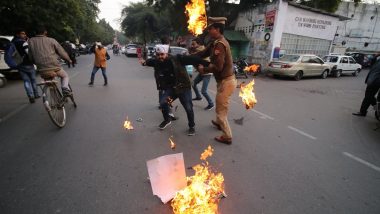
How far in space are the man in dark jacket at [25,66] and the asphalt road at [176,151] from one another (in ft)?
Result: 1.44

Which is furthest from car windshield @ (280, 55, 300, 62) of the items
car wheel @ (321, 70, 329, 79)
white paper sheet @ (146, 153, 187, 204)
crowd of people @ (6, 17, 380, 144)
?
white paper sheet @ (146, 153, 187, 204)

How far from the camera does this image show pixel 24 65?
6641mm

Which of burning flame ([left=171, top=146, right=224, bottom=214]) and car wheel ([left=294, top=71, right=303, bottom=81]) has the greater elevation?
burning flame ([left=171, top=146, right=224, bottom=214])

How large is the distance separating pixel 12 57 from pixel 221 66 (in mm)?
5868

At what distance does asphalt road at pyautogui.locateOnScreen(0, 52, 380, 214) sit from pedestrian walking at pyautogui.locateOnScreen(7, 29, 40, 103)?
18.0 inches

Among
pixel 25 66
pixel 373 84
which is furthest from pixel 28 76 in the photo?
pixel 373 84

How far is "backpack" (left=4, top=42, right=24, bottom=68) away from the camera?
6.42 metres

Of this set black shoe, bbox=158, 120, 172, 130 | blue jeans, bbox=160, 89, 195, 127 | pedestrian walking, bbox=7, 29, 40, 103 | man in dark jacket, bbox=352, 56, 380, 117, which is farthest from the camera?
pedestrian walking, bbox=7, 29, 40, 103

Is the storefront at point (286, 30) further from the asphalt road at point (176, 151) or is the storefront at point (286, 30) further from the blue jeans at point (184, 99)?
the blue jeans at point (184, 99)

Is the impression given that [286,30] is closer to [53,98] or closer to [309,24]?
[309,24]

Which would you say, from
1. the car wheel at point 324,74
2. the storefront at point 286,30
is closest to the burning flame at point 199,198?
the car wheel at point 324,74

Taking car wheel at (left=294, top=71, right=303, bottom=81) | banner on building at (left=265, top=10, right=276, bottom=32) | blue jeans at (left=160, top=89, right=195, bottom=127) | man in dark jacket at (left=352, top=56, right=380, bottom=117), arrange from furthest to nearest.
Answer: banner on building at (left=265, top=10, right=276, bottom=32)
car wheel at (left=294, top=71, right=303, bottom=81)
man in dark jacket at (left=352, top=56, right=380, bottom=117)
blue jeans at (left=160, top=89, right=195, bottom=127)

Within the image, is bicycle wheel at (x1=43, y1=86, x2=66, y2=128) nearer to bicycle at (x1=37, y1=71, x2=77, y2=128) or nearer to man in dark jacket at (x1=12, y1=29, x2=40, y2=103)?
bicycle at (x1=37, y1=71, x2=77, y2=128)

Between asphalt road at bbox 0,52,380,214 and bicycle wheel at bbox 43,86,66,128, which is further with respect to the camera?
bicycle wheel at bbox 43,86,66,128
